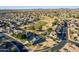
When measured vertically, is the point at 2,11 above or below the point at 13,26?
above

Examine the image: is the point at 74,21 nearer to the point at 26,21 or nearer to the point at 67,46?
the point at 67,46

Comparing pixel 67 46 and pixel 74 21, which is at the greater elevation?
pixel 74 21
